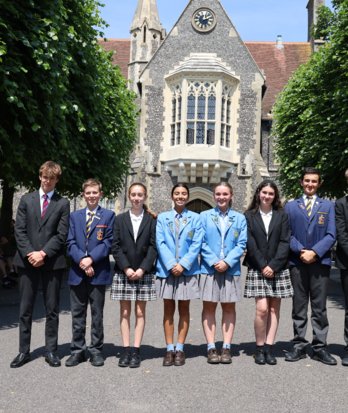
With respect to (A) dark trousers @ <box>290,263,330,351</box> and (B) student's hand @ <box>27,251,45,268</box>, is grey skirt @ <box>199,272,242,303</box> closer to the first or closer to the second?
(A) dark trousers @ <box>290,263,330,351</box>

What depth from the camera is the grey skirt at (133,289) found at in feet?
16.5

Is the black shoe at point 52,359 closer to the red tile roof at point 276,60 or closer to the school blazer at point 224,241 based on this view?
the school blazer at point 224,241

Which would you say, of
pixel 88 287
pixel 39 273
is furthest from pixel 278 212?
pixel 39 273

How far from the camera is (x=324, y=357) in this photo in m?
5.14

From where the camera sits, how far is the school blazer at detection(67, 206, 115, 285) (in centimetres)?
511

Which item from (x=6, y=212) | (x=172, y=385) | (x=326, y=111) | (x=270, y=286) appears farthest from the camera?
(x=6, y=212)

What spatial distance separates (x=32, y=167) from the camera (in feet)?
28.6

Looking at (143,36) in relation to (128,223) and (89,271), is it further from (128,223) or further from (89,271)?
(89,271)

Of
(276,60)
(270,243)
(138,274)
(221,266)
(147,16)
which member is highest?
(147,16)

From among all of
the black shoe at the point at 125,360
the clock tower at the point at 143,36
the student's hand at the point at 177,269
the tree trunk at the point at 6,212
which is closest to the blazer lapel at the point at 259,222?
the student's hand at the point at 177,269

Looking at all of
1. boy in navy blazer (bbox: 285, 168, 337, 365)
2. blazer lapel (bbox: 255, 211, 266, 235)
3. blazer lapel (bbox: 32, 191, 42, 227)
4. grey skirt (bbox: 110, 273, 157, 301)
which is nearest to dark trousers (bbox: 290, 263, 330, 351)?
boy in navy blazer (bbox: 285, 168, 337, 365)

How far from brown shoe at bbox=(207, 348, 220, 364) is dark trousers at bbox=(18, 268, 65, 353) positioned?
167cm

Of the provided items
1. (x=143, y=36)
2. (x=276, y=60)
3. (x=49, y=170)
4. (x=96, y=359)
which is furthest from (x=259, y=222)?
(x=276, y=60)

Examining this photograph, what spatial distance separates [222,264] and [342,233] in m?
1.51
